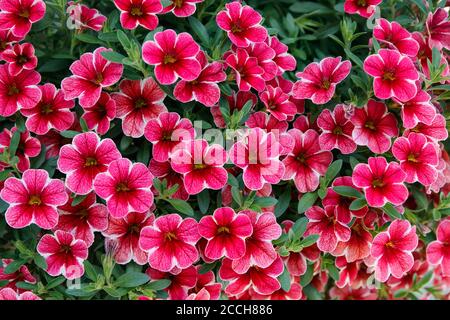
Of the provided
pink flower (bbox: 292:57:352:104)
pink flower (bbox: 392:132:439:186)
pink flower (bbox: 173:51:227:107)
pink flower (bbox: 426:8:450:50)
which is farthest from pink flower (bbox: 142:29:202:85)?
pink flower (bbox: 426:8:450:50)

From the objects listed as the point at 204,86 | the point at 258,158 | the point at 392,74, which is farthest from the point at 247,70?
the point at 392,74

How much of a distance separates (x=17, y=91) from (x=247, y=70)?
0.53 m

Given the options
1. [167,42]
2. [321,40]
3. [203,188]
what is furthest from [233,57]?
[321,40]

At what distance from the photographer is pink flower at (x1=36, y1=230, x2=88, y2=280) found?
4.22 ft

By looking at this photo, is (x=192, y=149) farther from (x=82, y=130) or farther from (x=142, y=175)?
(x=82, y=130)

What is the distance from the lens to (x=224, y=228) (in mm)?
1297

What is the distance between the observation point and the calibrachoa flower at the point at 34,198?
1.25 metres

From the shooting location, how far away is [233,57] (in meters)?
1.34

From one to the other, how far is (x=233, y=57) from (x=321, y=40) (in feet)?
1.47

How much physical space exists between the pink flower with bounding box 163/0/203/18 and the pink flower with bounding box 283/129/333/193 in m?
0.37

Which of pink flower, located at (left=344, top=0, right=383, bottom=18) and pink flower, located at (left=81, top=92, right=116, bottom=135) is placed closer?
pink flower, located at (left=81, top=92, right=116, bottom=135)

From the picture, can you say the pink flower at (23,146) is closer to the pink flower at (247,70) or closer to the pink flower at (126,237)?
the pink flower at (126,237)

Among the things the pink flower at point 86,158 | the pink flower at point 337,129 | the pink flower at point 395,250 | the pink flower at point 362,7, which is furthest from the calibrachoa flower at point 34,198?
the pink flower at point 362,7

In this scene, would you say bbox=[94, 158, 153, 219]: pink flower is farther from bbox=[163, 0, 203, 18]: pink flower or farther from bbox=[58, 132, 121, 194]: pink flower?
bbox=[163, 0, 203, 18]: pink flower
